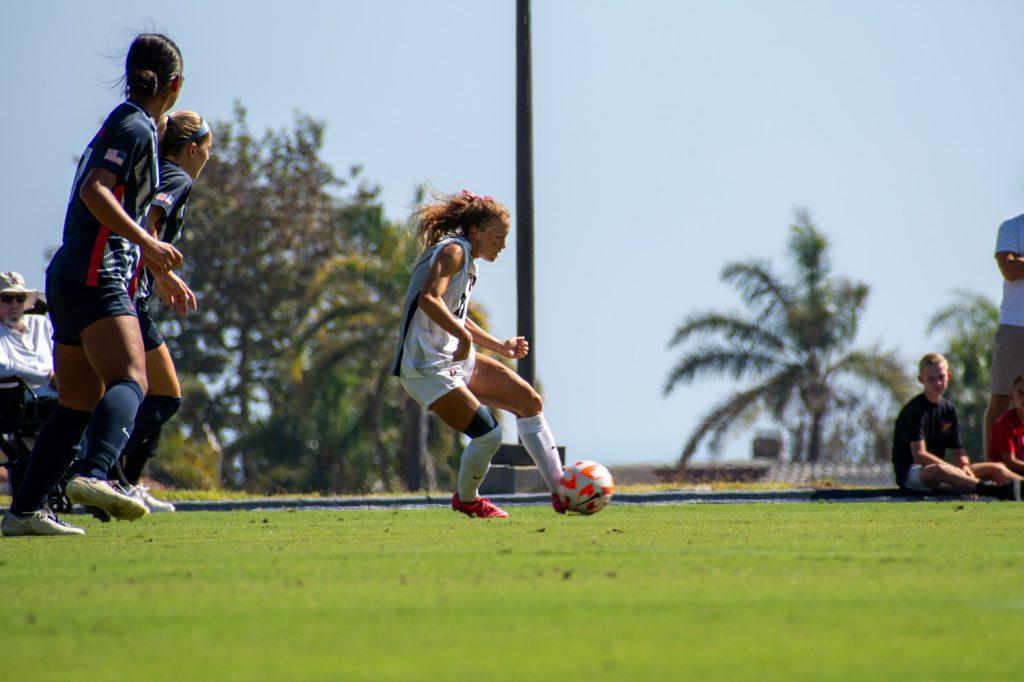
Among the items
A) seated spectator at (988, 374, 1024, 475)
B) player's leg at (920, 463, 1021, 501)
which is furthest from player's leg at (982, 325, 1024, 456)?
player's leg at (920, 463, 1021, 501)

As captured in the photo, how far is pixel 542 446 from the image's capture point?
30.6 ft

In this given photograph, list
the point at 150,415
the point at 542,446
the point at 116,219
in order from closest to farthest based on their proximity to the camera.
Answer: the point at 116,219 < the point at 150,415 < the point at 542,446

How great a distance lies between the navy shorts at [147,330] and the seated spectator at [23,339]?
8.22 ft

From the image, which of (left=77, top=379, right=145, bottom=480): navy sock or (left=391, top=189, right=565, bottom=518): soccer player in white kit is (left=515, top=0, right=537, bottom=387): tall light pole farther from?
(left=77, top=379, right=145, bottom=480): navy sock

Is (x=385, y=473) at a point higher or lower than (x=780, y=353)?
lower

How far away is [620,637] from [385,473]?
37871mm

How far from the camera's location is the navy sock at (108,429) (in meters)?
6.83

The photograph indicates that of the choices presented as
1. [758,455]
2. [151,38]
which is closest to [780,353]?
[758,455]

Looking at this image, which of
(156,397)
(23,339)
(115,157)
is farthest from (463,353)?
(23,339)

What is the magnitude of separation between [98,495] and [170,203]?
6.60 feet

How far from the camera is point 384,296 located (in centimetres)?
3962

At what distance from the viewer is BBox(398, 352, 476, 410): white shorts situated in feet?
29.3

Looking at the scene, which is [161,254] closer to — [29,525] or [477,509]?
[29,525]

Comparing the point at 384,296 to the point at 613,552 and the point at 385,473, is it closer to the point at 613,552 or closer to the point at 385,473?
the point at 385,473
